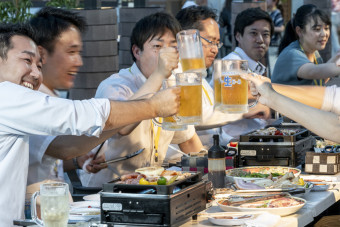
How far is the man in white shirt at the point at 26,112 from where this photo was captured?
107 inches

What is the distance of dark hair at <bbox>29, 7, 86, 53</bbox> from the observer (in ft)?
12.0

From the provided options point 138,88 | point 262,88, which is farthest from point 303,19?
point 262,88

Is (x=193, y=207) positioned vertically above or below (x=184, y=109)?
below

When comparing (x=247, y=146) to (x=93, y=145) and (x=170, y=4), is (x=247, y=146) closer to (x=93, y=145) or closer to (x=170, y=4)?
(x=93, y=145)

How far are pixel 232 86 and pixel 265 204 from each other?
1.91 feet

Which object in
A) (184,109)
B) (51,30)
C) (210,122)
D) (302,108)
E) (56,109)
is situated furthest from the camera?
(210,122)

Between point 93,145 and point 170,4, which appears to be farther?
point 170,4

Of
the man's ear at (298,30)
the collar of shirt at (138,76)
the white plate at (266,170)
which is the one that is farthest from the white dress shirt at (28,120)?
the man's ear at (298,30)

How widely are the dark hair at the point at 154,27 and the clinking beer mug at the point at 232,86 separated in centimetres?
109

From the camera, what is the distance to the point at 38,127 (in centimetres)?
275

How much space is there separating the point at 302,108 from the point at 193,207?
0.80 m

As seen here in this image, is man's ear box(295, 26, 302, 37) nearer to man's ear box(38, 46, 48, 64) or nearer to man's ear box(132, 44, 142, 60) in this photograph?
man's ear box(132, 44, 142, 60)

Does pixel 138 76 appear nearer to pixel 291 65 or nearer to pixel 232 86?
pixel 232 86

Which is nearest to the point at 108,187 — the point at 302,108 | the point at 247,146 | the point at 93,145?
the point at 93,145
